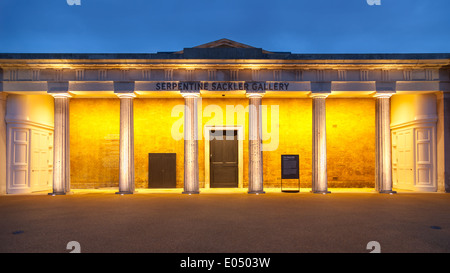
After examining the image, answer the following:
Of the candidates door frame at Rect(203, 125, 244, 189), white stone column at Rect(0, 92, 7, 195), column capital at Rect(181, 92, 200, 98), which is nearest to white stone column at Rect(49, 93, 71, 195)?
white stone column at Rect(0, 92, 7, 195)

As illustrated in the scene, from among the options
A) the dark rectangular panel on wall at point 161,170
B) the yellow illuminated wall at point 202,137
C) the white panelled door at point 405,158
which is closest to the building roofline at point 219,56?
the yellow illuminated wall at point 202,137

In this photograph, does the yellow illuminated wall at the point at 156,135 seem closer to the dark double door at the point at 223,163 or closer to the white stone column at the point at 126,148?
the dark double door at the point at 223,163

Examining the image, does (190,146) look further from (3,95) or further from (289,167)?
(3,95)

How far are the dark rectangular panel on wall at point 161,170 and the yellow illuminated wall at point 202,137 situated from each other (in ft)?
1.00

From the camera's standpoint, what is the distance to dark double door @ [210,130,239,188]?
65.8ft

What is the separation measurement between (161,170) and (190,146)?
402cm

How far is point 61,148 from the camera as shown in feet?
55.3

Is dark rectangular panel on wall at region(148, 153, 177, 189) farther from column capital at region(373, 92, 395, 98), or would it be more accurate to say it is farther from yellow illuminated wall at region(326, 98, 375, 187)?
column capital at region(373, 92, 395, 98)

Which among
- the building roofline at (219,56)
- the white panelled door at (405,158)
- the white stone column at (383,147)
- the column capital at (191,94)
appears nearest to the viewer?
the building roofline at (219,56)

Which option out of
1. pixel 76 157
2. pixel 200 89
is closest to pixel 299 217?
pixel 200 89

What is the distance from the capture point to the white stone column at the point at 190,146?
16.8 meters

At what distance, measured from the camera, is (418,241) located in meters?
7.08

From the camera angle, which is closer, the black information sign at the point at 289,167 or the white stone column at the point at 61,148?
the white stone column at the point at 61,148
